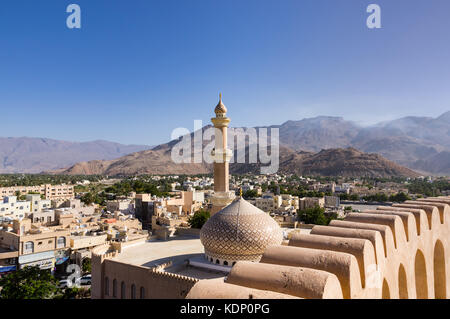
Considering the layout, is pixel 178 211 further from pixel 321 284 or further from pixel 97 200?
pixel 321 284

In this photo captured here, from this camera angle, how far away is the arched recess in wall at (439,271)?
8.52 meters

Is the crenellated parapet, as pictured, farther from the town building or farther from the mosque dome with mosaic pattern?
the town building

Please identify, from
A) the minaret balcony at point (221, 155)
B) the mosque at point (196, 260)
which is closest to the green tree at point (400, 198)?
the minaret balcony at point (221, 155)

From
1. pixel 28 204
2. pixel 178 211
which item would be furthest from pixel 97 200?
pixel 178 211

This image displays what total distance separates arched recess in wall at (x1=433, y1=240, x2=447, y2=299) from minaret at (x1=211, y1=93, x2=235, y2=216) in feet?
35.9

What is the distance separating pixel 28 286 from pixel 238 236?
8927mm

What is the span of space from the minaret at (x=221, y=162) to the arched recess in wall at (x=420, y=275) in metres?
11.4

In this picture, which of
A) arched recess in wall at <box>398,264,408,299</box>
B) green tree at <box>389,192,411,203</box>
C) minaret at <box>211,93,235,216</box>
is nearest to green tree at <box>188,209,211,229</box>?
minaret at <box>211,93,235,216</box>

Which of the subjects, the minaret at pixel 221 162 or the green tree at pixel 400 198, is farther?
the green tree at pixel 400 198

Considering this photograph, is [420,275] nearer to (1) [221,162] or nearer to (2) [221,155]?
(2) [221,155]

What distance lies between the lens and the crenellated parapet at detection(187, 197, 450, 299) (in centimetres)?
363

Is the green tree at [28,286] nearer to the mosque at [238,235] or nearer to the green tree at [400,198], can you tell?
the mosque at [238,235]

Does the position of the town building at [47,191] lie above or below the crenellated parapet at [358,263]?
below
